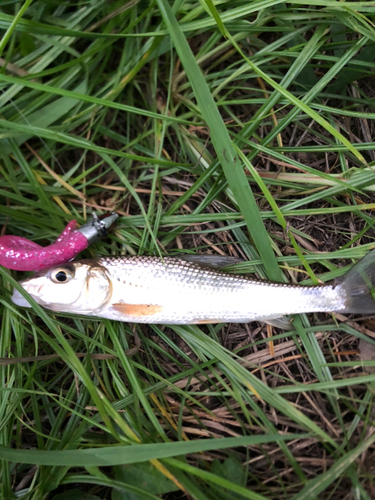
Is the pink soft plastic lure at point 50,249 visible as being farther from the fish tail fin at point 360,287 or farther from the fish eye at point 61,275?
the fish tail fin at point 360,287

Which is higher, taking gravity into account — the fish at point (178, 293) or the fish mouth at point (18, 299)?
the fish mouth at point (18, 299)

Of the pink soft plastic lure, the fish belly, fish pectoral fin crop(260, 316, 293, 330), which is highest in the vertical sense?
the pink soft plastic lure

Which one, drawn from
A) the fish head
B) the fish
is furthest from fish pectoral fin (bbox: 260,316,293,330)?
the fish head

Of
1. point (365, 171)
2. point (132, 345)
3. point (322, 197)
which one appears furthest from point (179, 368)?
point (365, 171)

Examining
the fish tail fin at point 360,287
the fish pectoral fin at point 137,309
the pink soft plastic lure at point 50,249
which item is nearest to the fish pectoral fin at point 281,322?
the fish tail fin at point 360,287

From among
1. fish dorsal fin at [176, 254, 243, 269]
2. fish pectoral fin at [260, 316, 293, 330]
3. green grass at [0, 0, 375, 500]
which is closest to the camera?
green grass at [0, 0, 375, 500]

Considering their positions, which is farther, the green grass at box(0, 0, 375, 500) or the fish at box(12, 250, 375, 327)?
the fish at box(12, 250, 375, 327)

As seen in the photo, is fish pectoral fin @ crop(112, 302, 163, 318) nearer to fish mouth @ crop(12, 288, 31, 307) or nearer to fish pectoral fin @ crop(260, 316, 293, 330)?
fish mouth @ crop(12, 288, 31, 307)

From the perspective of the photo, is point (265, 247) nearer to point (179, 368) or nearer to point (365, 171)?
point (365, 171)
